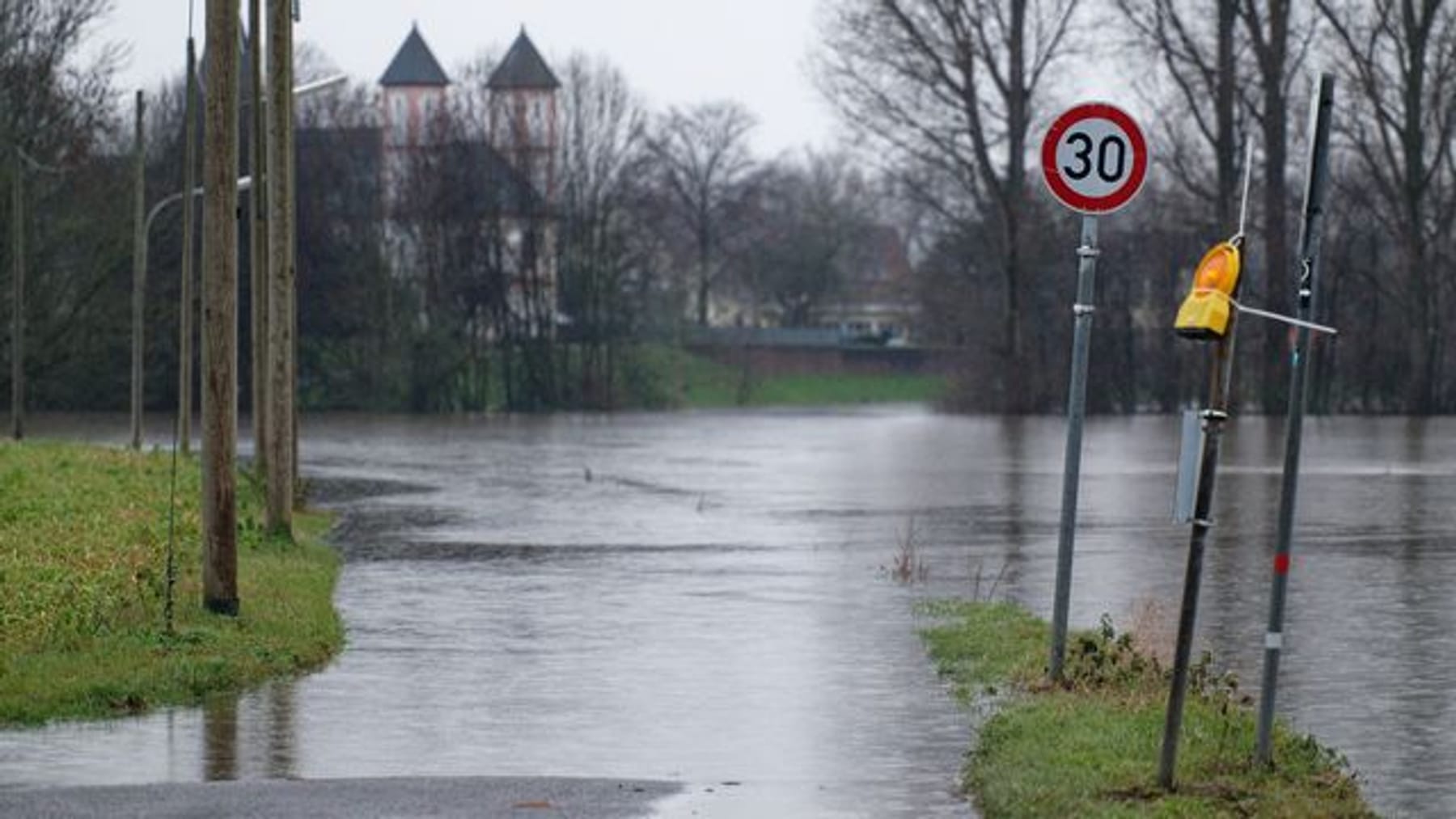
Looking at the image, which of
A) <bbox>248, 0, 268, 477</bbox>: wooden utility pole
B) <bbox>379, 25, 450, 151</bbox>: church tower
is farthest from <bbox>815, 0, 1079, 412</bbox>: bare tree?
<bbox>379, 25, 450, 151</bbox>: church tower

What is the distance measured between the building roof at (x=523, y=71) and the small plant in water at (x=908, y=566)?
236ft

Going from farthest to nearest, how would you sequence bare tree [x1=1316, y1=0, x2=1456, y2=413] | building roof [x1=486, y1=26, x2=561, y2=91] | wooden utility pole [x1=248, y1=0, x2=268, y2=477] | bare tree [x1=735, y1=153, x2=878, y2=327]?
bare tree [x1=735, y1=153, x2=878, y2=327], building roof [x1=486, y1=26, x2=561, y2=91], bare tree [x1=1316, y1=0, x2=1456, y2=413], wooden utility pole [x1=248, y1=0, x2=268, y2=477]

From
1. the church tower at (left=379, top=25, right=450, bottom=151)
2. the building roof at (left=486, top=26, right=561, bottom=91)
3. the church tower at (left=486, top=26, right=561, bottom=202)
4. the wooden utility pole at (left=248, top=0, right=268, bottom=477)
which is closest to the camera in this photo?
the wooden utility pole at (left=248, top=0, right=268, bottom=477)

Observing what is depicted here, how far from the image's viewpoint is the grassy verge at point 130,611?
1494cm

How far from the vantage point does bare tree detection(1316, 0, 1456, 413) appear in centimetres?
6675

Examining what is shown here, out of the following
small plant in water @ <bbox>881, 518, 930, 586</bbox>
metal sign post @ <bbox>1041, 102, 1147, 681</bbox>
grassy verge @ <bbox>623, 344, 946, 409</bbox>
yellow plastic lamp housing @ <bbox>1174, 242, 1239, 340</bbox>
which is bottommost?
grassy verge @ <bbox>623, 344, 946, 409</bbox>

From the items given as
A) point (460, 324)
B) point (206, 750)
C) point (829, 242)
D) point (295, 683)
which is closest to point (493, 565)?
point (295, 683)

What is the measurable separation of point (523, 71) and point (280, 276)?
99.2 metres

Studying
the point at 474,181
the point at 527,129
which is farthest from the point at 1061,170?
the point at 527,129

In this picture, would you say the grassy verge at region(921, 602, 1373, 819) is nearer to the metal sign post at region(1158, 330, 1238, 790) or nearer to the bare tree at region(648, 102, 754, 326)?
the metal sign post at region(1158, 330, 1238, 790)

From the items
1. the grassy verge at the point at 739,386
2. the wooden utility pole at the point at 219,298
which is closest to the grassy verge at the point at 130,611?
the wooden utility pole at the point at 219,298

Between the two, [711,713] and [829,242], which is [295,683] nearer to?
[711,713]

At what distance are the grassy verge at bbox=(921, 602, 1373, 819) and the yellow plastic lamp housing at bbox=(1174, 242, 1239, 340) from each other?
5.82 ft

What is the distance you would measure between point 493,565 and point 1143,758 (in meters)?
13.8
